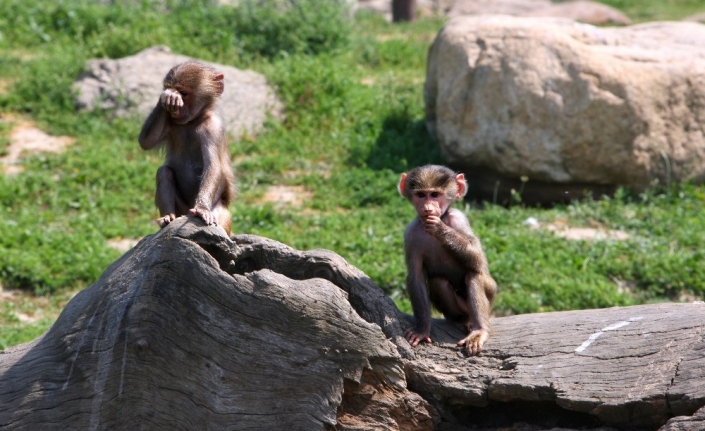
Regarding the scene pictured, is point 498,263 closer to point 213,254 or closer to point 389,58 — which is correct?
point 213,254

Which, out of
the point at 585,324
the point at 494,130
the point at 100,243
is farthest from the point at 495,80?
the point at 585,324

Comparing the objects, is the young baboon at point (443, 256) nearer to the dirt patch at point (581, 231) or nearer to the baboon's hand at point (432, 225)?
the baboon's hand at point (432, 225)

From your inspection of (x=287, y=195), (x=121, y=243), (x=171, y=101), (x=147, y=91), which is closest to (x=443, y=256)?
(x=171, y=101)

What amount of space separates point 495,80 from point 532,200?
4.91ft

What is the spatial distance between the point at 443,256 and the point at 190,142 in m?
1.96

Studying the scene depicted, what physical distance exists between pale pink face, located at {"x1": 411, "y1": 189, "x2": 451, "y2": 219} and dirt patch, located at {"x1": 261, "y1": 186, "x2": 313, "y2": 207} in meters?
4.67

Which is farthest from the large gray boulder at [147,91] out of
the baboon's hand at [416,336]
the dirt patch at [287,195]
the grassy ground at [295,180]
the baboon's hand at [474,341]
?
the baboon's hand at [474,341]

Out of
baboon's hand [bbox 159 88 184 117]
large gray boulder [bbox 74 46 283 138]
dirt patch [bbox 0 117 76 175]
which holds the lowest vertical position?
dirt patch [bbox 0 117 76 175]

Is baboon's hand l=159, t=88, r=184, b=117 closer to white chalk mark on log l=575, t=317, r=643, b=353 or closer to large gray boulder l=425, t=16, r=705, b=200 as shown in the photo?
white chalk mark on log l=575, t=317, r=643, b=353

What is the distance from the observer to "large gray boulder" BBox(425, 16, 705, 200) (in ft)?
35.2

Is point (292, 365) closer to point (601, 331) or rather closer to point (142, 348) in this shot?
point (142, 348)

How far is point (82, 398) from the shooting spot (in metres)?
5.38

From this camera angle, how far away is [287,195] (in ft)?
37.0

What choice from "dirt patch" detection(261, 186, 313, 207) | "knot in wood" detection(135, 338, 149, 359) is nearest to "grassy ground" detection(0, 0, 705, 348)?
"dirt patch" detection(261, 186, 313, 207)
